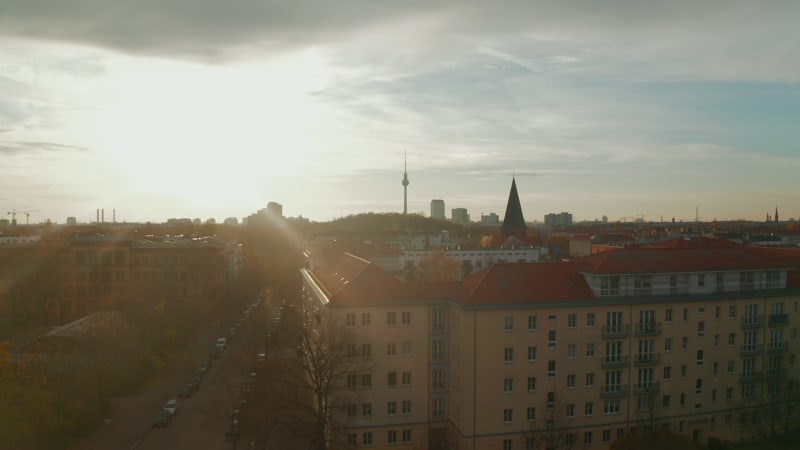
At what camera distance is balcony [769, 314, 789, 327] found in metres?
27.5

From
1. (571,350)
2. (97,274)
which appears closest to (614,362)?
(571,350)

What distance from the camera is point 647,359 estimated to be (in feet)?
82.7

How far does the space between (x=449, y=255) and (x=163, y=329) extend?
28341mm

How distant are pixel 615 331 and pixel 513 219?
152 feet

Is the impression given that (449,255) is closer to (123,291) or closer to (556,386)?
(123,291)

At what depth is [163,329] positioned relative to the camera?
1548 inches

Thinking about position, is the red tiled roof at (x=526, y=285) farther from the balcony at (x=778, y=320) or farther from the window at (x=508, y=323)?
the balcony at (x=778, y=320)

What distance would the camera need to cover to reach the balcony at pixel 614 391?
24.5 m

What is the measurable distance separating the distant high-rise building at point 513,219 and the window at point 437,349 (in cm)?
4578

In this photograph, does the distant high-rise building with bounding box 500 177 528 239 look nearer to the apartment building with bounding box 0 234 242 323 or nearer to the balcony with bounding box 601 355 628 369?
the apartment building with bounding box 0 234 242 323

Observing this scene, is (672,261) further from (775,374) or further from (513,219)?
(513,219)

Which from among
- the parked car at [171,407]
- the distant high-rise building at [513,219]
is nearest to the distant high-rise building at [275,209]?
the distant high-rise building at [513,219]

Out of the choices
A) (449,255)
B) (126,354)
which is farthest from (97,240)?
(449,255)

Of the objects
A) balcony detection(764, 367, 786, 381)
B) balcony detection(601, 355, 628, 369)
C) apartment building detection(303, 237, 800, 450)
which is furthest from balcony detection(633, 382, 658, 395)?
balcony detection(764, 367, 786, 381)
